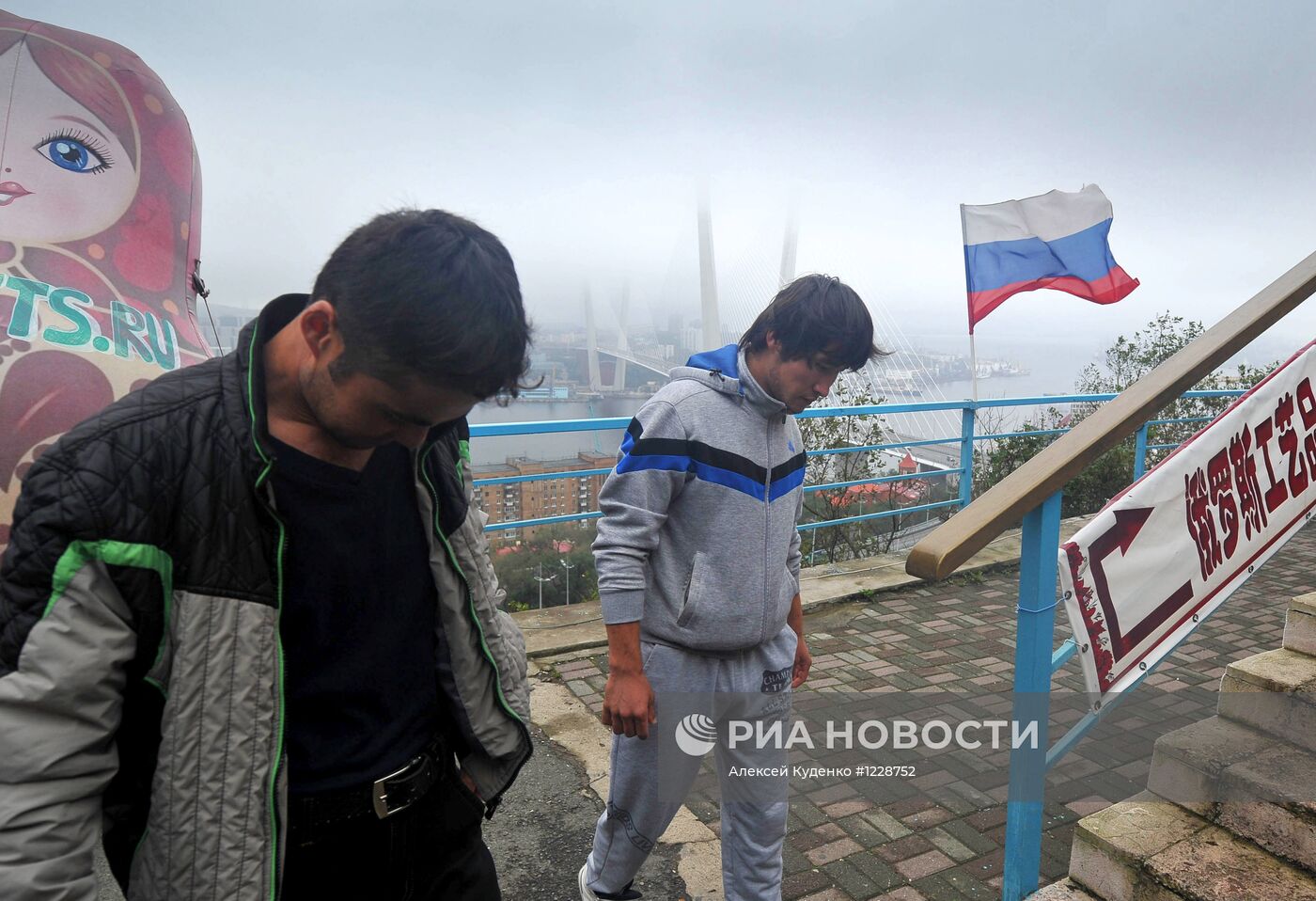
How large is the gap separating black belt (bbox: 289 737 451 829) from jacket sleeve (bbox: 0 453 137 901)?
1.03 feet

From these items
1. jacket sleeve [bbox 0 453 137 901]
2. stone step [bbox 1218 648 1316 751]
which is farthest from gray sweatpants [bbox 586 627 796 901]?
stone step [bbox 1218 648 1316 751]

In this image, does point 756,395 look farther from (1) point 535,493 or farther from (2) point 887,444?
(2) point 887,444

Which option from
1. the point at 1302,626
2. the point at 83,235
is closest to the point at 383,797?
the point at 83,235

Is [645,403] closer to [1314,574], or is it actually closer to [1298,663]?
[1298,663]

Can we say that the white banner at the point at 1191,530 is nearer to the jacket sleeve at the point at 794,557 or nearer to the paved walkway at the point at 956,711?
the jacket sleeve at the point at 794,557

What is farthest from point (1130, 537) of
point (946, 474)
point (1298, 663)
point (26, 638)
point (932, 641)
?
point (946, 474)

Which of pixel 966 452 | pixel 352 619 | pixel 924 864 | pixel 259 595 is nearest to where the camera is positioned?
pixel 259 595

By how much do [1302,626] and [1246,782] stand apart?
0.78 m

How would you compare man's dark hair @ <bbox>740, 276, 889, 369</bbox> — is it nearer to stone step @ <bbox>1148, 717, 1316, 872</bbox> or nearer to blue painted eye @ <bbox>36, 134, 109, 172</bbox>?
stone step @ <bbox>1148, 717, 1316, 872</bbox>

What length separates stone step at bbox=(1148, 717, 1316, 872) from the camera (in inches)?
83.4

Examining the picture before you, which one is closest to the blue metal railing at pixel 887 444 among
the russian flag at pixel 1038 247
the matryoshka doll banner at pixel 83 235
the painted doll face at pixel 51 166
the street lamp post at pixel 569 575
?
the street lamp post at pixel 569 575

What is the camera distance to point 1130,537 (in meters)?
2.04

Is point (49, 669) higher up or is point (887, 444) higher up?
point (49, 669)

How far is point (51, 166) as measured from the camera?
2.81m
